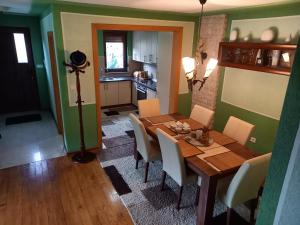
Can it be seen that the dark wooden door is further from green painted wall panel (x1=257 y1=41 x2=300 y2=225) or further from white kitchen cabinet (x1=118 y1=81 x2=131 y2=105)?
green painted wall panel (x1=257 y1=41 x2=300 y2=225)

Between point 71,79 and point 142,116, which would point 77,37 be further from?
point 142,116

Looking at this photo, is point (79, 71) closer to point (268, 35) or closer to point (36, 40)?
point (268, 35)

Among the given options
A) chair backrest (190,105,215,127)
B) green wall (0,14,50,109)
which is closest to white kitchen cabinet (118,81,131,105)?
green wall (0,14,50,109)

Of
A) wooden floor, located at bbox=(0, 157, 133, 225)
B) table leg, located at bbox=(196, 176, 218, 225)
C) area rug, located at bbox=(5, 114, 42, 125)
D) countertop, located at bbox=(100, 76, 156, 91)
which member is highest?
countertop, located at bbox=(100, 76, 156, 91)

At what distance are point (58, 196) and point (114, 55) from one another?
15.0 ft

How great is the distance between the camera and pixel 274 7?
Result: 9.56ft

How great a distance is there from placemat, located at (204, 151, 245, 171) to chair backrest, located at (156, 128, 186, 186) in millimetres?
293

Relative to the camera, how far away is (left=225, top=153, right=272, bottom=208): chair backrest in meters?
1.97

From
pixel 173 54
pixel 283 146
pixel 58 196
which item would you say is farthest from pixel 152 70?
pixel 283 146

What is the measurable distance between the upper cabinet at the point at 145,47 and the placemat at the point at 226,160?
3378mm

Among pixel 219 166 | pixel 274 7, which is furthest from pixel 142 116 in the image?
pixel 274 7

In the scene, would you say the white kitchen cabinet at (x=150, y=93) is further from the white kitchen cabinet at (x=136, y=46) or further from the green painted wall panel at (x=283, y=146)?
the green painted wall panel at (x=283, y=146)

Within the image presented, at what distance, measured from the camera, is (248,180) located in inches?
81.7

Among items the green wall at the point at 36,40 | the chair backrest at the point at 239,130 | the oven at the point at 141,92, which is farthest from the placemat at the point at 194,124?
the green wall at the point at 36,40
